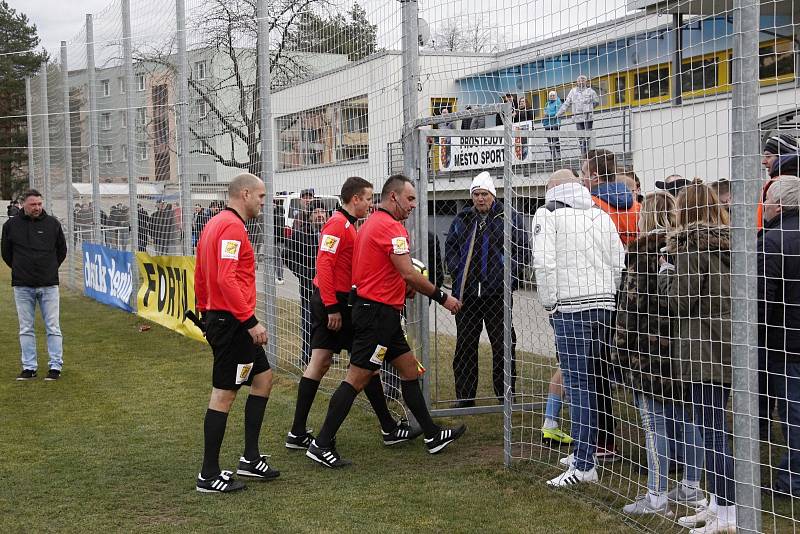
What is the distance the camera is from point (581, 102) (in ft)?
19.0

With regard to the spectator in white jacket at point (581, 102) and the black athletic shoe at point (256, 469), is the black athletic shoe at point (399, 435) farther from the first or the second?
the spectator in white jacket at point (581, 102)

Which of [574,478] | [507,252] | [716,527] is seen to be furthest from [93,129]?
[716,527]

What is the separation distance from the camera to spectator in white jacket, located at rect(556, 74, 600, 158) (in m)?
5.56

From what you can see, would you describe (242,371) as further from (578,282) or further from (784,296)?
(784,296)

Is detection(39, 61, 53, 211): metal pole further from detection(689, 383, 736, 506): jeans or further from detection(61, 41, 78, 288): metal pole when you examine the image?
detection(689, 383, 736, 506): jeans

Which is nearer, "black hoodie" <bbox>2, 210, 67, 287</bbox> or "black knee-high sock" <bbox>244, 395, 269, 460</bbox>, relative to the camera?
"black knee-high sock" <bbox>244, 395, 269, 460</bbox>

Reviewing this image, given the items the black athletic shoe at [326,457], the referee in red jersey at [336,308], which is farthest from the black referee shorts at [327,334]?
Result: the black athletic shoe at [326,457]

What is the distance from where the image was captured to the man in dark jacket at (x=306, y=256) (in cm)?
920

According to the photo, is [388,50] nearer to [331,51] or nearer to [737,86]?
[331,51]

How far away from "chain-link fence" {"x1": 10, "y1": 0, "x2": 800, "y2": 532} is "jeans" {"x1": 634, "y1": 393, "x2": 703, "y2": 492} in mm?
20

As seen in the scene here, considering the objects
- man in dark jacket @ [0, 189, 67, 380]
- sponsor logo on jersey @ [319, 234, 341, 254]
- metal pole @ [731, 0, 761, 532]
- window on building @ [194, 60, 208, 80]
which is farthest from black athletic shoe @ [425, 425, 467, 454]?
window on building @ [194, 60, 208, 80]

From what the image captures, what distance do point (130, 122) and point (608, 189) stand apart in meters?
11.2

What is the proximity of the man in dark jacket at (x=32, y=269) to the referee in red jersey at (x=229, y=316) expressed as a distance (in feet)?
14.8

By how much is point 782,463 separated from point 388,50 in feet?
14.5
